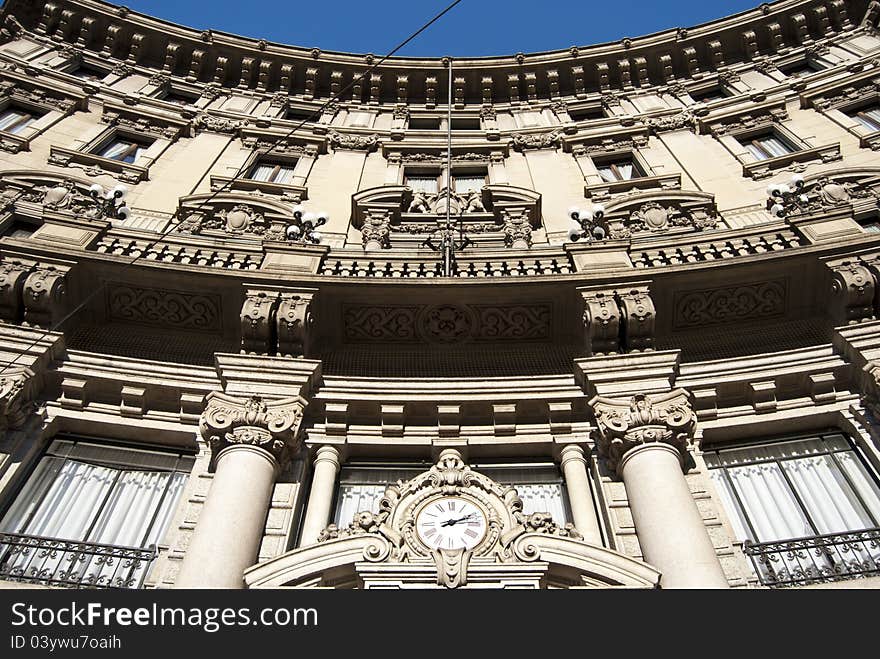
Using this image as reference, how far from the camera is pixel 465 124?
984 inches

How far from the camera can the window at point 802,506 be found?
782 centimetres

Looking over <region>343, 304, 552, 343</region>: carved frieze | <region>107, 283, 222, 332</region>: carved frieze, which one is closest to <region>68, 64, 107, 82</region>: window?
<region>107, 283, 222, 332</region>: carved frieze

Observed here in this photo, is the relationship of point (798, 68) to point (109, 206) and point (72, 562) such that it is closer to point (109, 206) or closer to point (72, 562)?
point (109, 206)

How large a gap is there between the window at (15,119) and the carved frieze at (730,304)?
706 inches

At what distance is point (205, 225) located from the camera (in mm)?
16234

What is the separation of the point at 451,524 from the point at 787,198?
34.6 feet

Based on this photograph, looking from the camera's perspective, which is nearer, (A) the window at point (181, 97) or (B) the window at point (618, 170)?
(B) the window at point (618, 170)

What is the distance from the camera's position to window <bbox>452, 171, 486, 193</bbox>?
20047 mm

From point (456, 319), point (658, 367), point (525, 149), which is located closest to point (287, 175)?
point (525, 149)

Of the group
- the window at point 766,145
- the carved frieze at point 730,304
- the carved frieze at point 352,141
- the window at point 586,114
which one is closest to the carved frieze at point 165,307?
the carved frieze at point 730,304

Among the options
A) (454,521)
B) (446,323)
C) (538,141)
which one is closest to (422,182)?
(538,141)

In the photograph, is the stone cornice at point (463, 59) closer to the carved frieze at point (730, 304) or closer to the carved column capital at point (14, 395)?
the carved frieze at point (730, 304)

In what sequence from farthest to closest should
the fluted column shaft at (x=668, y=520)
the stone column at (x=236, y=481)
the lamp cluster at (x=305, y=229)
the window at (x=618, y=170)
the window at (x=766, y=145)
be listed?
the window at (x=618, y=170) → the window at (x=766, y=145) → the lamp cluster at (x=305, y=229) → the stone column at (x=236, y=481) → the fluted column shaft at (x=668, y=520)

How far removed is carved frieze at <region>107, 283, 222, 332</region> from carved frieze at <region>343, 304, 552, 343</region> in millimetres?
2142
